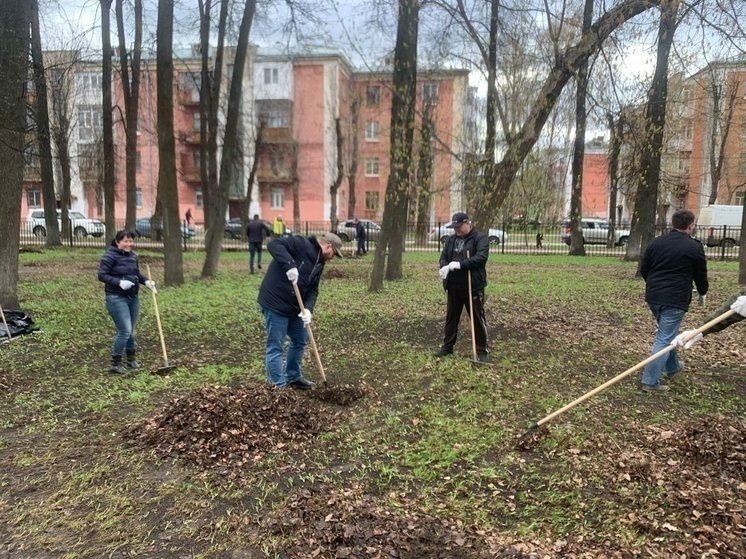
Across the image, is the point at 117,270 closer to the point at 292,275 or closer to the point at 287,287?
the point at 287,287

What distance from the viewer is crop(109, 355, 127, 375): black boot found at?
233 inches

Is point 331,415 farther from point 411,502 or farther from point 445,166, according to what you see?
point 445,166

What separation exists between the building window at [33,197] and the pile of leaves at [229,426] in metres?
44.8

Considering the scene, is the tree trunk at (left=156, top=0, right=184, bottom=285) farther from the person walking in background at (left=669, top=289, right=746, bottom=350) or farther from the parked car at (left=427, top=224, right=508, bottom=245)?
the parked car at (left=427, top=224, right=508, bottom=245)

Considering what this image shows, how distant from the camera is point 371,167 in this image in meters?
42.6

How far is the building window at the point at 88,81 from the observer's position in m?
27.4

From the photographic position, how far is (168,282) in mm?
12461

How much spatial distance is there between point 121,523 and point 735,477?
385cm

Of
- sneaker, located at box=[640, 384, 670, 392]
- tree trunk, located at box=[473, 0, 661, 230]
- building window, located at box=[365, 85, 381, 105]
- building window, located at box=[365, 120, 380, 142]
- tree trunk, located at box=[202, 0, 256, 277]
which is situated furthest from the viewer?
building window, located at box=[365, 120, 380, 142]

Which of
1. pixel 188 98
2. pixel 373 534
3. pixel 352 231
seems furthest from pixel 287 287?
pixel 188 98

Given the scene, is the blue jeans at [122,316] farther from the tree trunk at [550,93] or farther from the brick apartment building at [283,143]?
the brick apartment building at [283,143]

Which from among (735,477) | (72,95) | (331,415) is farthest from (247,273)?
(72,95)

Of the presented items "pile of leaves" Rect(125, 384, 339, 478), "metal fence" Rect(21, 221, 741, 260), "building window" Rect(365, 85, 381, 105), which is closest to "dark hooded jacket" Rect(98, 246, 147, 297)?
"pile of leaves" Rect(125, 384, 339, 478)

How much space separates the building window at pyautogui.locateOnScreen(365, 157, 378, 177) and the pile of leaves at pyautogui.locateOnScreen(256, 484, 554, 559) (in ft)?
132
